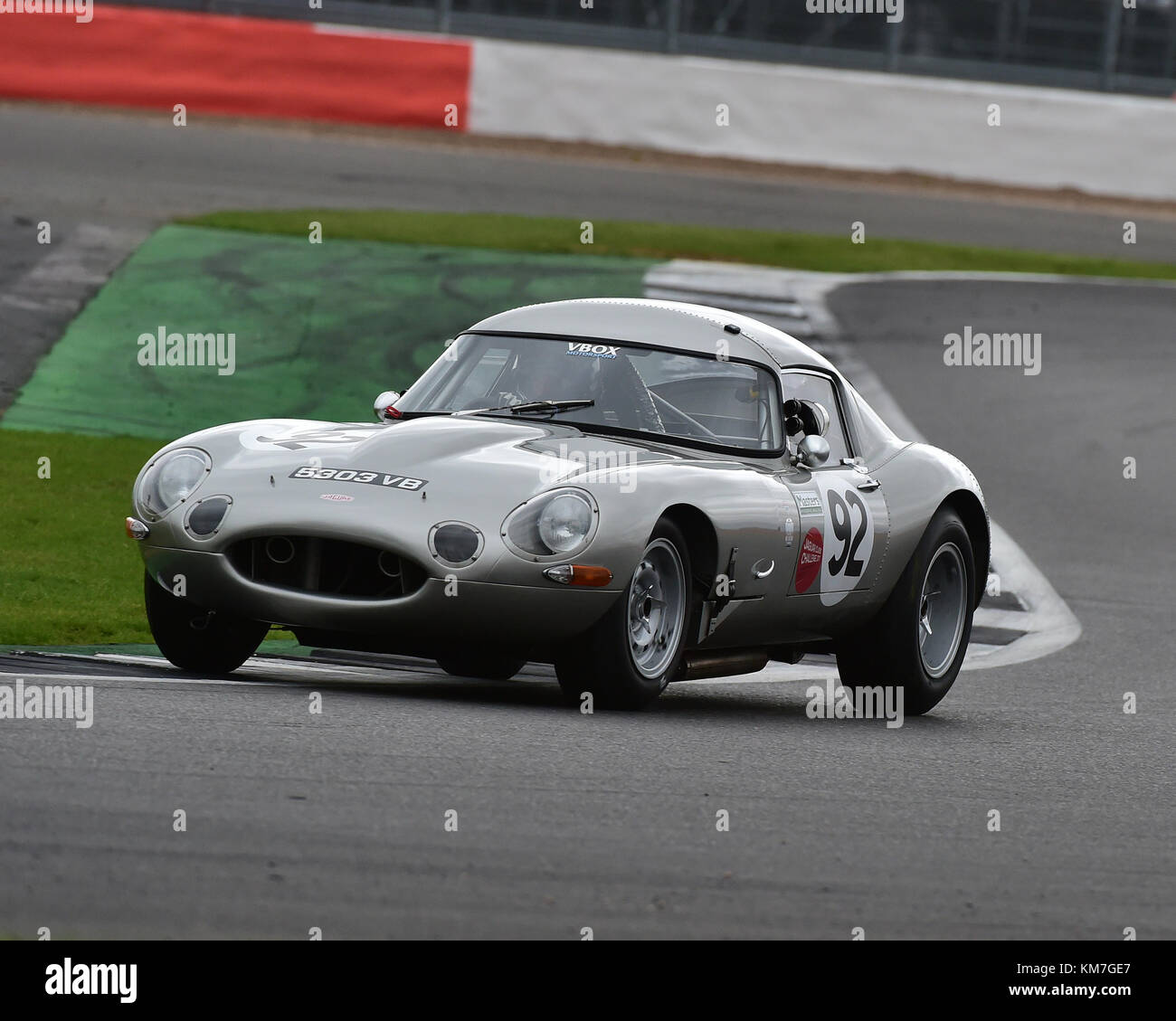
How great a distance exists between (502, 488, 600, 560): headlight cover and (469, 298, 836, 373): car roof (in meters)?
1.33

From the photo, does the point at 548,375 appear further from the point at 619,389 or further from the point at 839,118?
the point at 839,118

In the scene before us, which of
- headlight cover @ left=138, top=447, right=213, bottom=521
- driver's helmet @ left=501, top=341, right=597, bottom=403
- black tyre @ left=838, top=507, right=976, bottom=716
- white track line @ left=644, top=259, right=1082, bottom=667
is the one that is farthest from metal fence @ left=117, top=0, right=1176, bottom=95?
headlight cover @ left=138, top=447, right=213, bottom=521

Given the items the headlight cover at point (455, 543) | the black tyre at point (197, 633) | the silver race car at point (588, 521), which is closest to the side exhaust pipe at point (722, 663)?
the silver race car at point (588, 521)

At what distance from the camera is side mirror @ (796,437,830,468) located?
7879 mm

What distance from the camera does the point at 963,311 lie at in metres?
17.3

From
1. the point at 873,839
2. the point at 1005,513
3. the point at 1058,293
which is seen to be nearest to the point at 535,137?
the point at 1058,293

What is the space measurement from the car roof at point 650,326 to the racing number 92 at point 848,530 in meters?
0.59

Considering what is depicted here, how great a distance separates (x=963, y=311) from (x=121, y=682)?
11477mm

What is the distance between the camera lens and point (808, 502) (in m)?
7.91

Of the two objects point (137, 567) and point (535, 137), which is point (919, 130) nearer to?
point (535, 137)

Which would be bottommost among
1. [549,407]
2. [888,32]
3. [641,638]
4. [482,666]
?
[482,666]

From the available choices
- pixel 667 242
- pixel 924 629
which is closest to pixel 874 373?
pixel 667 242

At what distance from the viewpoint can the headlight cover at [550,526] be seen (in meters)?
6.80

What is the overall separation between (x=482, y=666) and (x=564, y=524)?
1362 millimetres
